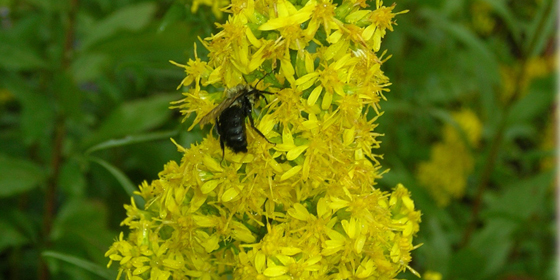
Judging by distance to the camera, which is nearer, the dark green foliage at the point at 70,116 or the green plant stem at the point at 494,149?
the dark green foliage at the point at 70,116

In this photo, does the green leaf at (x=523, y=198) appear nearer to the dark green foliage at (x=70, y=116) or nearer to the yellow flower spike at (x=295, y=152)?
the dark green foliage at (x=70, y=116)

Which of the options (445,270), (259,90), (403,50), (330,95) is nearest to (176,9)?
(259,90)

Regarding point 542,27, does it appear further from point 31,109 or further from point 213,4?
point 31,109

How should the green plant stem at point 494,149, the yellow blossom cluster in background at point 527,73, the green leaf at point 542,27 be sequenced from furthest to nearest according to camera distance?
1. the yellow blossom cluster in background at point 527,73
2. the green plant stem at point 494,149
3. the green leaf at point 542,27

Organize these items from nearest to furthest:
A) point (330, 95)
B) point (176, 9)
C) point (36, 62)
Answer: point (330, 95) < point (176, 9) < point (36, 62)

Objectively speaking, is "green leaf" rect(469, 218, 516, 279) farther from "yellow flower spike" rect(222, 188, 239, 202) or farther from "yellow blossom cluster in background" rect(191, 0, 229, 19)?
"yellow flower spike" rect(222, 188, 239, 202)

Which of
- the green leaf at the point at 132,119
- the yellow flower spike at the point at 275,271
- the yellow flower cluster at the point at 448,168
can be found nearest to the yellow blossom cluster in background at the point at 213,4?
the green leaf at the point at 132,119

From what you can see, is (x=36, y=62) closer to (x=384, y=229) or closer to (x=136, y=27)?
(x=136, y=27)
